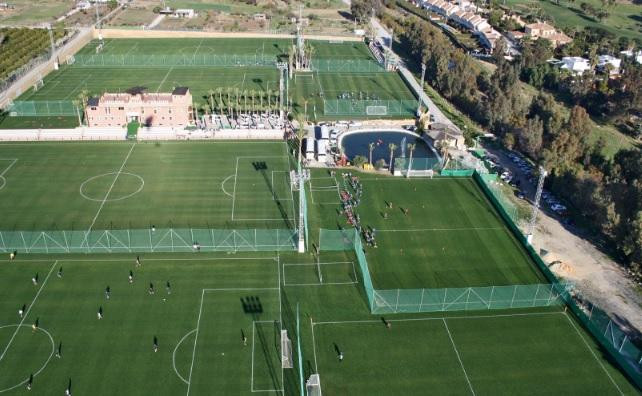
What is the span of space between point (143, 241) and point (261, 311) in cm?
1595

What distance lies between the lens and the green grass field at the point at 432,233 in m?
54.0

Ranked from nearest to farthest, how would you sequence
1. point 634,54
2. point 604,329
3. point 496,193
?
point 604,329 < point 496,193 < point 634,54

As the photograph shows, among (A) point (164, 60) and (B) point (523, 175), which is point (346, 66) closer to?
(A) point (164, 60)

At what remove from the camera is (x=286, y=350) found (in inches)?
1741

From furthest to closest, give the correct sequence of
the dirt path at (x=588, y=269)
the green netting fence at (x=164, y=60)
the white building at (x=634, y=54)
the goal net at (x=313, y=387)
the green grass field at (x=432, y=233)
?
the white building at (x=634, y=54) < the green netting fence at (x=164, y=60) < the green grass field at (x=432, y=233) < the dirt path at (x=588, y=269) < the goal net at (x=313, y=387)

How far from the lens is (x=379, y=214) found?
211ft

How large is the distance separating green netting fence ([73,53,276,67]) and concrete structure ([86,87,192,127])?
111 feet

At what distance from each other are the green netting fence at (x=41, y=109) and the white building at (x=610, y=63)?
112m

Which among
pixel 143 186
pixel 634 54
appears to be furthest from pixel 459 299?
pixel 634 54

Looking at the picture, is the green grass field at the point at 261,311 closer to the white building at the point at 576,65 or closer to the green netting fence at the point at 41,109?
the green netting fence at the point at 41,109

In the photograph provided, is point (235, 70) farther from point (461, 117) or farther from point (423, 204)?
point (423, 204)

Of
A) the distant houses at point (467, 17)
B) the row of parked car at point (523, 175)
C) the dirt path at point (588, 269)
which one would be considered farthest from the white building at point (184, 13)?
the dirt path at point (588, 269)

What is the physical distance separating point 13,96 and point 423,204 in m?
75.6

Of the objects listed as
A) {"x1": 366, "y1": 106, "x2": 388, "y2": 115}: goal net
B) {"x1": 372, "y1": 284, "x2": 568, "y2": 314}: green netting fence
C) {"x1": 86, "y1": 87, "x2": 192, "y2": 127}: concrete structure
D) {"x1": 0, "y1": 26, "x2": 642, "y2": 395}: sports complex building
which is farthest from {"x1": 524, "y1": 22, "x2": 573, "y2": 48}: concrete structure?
{"x1": 372, "y1": 284, "x2": 568, "y2": 314}: green netting fence
